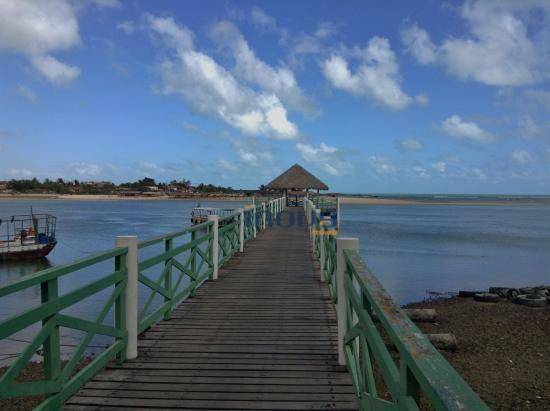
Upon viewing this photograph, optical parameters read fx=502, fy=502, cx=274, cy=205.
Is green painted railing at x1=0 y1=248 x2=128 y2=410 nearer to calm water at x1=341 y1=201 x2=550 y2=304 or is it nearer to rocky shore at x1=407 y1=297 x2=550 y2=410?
rocky shore at x1=407 y1=297 x2=550 y2=410

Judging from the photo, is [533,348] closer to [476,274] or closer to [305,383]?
[305,383]

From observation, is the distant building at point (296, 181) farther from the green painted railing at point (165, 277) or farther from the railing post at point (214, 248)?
the green painted railing at point (165, 277)

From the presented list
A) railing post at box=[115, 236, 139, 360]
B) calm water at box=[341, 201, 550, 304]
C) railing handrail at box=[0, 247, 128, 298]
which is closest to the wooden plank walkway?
railing post at box=[115, 236, 139, 360]

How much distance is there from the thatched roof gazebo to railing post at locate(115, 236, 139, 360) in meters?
24.7

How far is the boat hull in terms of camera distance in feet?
89.4

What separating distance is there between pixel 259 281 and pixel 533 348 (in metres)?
6.09

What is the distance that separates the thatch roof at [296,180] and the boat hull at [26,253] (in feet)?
43.7

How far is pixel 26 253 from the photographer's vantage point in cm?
2783

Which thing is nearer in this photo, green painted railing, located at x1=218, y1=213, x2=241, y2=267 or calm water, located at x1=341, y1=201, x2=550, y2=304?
green painted railing, located at x1=218, y1=213, x2=241, y2=267

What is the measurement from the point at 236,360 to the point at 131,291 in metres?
1.19

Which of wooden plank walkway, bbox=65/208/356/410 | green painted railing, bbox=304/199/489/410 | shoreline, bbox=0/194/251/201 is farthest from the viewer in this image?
shoreline, bbox=0/194/251/201

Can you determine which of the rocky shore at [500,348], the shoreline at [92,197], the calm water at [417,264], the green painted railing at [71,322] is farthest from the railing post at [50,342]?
the shoreline at [92,197]

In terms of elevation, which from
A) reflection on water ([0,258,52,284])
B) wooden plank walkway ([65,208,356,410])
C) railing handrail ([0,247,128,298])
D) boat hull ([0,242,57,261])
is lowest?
reflection on water ([0,258,52,284])

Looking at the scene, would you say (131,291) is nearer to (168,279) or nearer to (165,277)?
(165,277)
